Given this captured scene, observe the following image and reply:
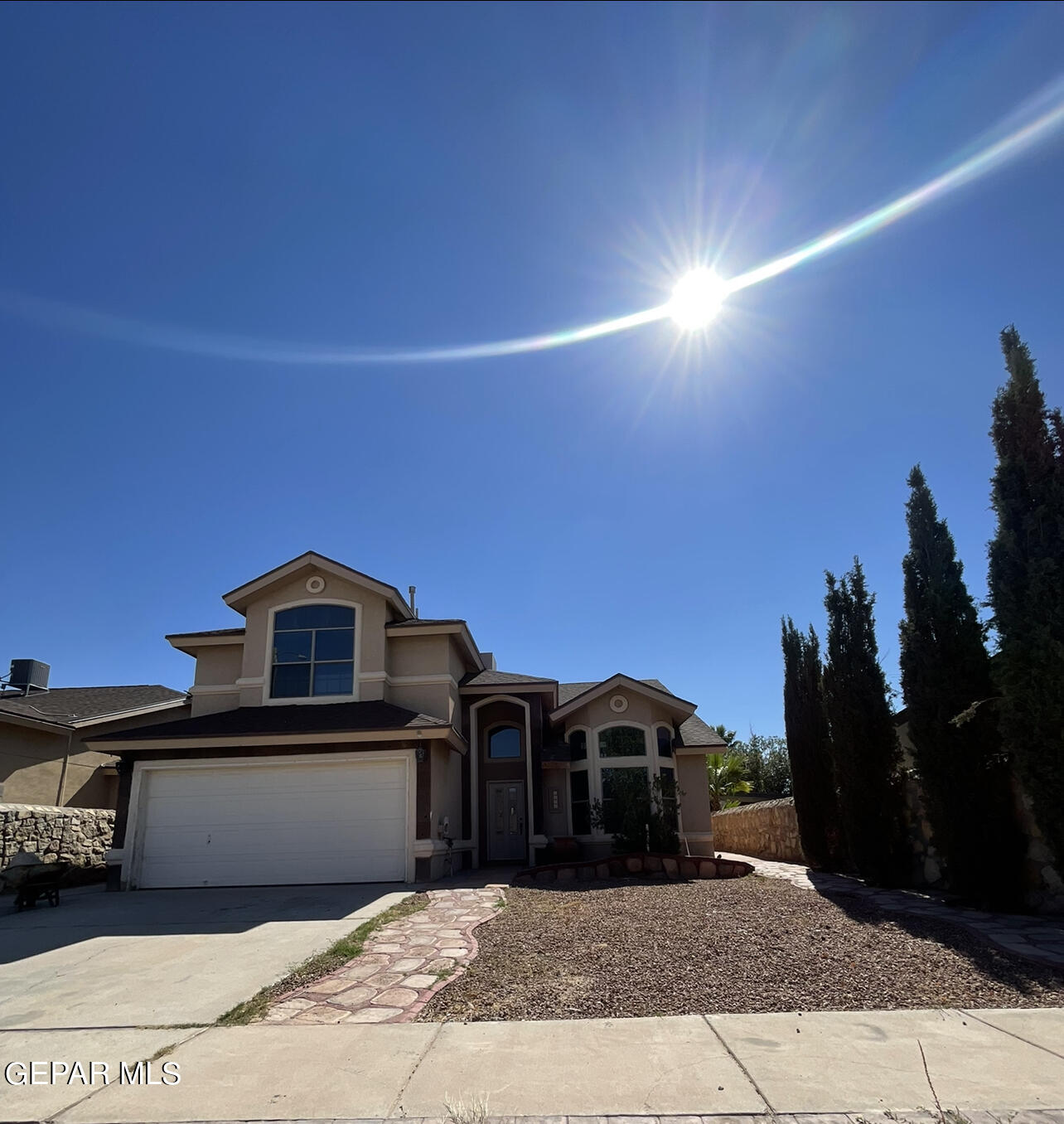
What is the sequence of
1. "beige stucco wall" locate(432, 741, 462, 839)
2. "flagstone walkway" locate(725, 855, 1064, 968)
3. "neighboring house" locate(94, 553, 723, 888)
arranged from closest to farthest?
"flagstone walkway" locate(725, 855, 1064, 968) → "neighboring house" locate(94, 553, 723, 888) → "beige stucco wall" locate(432, 741, 462, 839)

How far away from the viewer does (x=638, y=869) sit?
1414cm

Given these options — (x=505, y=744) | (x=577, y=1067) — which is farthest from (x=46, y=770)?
(x=577, y=1067)

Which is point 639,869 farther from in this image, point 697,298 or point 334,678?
point 697,298

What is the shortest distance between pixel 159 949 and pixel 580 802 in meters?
11.1

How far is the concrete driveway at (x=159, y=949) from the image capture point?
209 inches

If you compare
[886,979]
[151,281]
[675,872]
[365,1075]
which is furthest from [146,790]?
[886,979]

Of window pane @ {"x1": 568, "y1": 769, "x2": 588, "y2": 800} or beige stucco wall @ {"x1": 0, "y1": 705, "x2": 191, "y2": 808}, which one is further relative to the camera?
window pane @ {"x1": 568, "y1": 769, "x2": 588, "y2": 800}

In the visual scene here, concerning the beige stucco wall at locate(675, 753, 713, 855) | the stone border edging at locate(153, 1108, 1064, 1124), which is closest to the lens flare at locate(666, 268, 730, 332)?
the stone border edging at locate(153, 1108, 1064, 1124)

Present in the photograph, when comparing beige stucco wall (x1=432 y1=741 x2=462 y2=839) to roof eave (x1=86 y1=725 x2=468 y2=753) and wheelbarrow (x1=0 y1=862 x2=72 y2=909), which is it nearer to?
roof eave (x1=86 y1=725 x2=468 y2=753)

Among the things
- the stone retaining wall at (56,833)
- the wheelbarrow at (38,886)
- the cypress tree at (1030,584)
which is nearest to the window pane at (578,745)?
the cypress tree at (1030,584)

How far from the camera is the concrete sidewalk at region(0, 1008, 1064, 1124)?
339 cm

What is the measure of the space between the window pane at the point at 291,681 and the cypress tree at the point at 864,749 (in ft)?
36.8

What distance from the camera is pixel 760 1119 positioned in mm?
3189

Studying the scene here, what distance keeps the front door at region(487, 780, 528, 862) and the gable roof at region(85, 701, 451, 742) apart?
13.9 feet
